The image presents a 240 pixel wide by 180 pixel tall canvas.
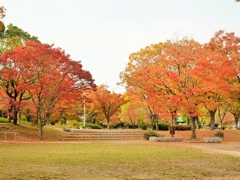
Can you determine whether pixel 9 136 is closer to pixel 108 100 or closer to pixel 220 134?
pixel 220 134

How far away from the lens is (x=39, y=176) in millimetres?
8836

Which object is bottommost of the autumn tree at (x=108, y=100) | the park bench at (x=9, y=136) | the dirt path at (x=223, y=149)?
the dirt path at (x=223, y=149)

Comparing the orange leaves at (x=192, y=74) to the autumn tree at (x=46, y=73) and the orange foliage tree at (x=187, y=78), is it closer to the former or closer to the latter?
the orange foliage tree at (x=187, y=78)

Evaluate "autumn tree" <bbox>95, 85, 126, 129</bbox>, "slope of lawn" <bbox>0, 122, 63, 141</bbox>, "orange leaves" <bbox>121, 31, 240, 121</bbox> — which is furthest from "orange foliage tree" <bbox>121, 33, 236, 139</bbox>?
"autumn tree" <bbox>95, 85, 126, 129</bbox>

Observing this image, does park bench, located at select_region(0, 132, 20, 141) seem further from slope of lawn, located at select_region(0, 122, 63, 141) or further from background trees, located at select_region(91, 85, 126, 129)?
background trees, located at select_region(91, 85, 126, 129)

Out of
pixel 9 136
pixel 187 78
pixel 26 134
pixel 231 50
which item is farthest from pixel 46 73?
pixel 231 50

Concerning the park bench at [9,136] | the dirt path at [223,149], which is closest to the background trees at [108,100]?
the park bench at [9,136]

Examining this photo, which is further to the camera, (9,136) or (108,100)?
(108,100)

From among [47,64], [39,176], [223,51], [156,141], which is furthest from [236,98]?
[39,176]

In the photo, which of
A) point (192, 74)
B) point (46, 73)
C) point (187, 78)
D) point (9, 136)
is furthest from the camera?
point (46, 73)

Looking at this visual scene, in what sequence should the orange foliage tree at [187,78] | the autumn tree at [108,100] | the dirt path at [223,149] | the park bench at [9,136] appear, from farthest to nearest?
1. the autumn tree at [108,100]
2. the park bench at [9,136]
3. the orange foliage tree at [187,78]
4. the dirt path at [223,149]

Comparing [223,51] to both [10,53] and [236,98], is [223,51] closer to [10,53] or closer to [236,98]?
[236,98]

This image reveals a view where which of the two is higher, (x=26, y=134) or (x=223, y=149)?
(x=26, y=134)

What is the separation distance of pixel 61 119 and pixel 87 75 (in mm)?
26979
